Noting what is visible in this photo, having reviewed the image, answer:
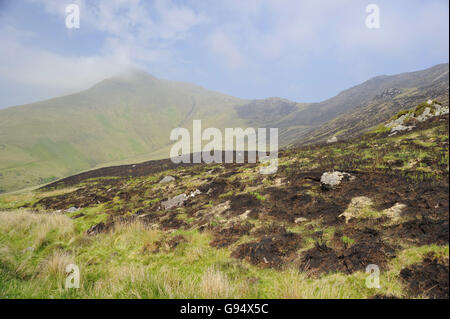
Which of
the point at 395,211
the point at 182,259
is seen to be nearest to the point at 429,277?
the point at 395,211

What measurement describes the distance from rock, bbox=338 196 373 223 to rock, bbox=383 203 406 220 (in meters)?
0.75

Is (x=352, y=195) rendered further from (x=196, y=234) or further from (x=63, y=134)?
(x=63, y=134)

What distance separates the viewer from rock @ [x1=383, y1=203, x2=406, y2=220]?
6.32 m

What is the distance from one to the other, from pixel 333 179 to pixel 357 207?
8.44 ft

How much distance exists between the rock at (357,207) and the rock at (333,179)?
175 cm

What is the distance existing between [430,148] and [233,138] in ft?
565

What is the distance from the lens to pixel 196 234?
9133mm

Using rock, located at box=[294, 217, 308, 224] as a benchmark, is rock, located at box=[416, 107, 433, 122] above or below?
above

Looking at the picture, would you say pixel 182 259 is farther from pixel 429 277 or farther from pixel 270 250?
pixel 429 277

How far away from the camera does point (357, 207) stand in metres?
7.74

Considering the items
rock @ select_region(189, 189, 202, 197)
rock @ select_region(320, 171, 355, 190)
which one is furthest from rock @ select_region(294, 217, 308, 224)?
rock @ select_region(189, 189, 202, 197)

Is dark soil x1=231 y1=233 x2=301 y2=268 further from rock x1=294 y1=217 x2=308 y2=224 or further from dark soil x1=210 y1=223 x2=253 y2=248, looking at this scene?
rock x1=294 y1=217 x2=308 y2=224

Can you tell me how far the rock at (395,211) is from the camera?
632 centimetres
